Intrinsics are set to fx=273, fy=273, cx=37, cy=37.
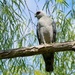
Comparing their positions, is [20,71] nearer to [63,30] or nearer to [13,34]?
Answer: [13,34]

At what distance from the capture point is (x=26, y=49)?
226 cm

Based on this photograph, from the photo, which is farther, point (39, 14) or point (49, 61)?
point (39, 14)

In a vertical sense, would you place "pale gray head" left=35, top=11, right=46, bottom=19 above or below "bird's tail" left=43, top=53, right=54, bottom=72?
above

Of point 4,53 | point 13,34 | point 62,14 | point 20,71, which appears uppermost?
point 62,14

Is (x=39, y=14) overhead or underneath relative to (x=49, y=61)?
overhead

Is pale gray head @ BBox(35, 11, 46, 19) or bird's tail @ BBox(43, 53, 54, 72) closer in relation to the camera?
bird's tail @ BBox(43, 53, 54, 72)

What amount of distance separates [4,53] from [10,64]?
0.35 m

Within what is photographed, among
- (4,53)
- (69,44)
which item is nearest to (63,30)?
(69,44)

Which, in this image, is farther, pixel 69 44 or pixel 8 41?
pixel 8 41

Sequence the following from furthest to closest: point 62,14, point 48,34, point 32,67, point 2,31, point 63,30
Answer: point 48,34 → point 62,14 → point 32,67 → point 63,30 → point 2,31

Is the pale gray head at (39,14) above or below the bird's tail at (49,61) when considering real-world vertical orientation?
above

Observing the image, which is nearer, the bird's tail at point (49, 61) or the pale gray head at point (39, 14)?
the bird's tail at point (49, 61)

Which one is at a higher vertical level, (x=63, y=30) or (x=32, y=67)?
(x=63, y=30)

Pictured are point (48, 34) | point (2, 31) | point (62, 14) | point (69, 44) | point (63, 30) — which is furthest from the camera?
point (48, 34)
